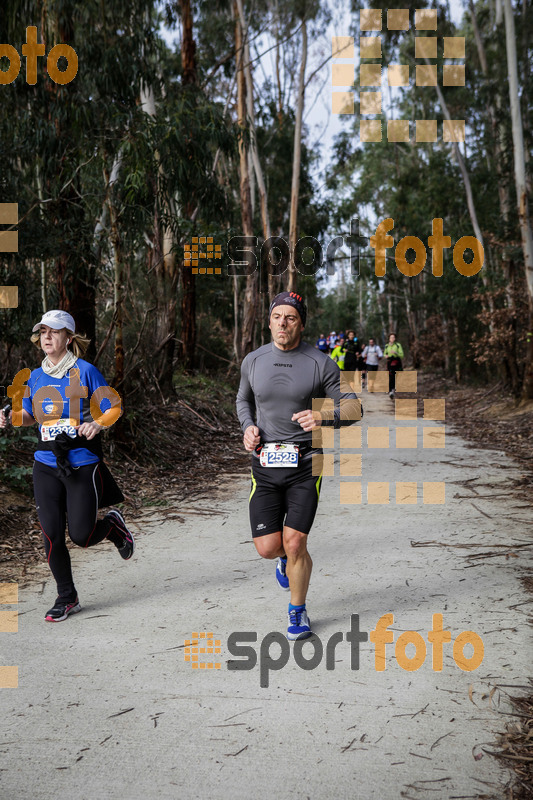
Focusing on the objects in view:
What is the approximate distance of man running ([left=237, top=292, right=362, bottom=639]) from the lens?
14.0ft

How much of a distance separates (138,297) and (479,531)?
7611 mm

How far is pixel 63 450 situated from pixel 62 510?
1.35ft

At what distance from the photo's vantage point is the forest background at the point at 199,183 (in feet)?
34.2

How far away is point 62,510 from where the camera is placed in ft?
15.7

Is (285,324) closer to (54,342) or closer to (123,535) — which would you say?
(54,342)

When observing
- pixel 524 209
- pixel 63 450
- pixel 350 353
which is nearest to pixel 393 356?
pixel 350 353

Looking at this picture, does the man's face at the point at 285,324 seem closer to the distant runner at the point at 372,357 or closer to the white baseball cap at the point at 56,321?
the white baseball cap at the point at 56,321

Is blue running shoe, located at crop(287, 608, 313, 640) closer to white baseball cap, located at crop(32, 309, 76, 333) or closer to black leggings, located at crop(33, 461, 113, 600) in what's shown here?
black leggings, located at crop(33, 461, 113, 600)

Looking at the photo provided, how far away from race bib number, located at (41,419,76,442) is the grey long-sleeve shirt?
1111 mm

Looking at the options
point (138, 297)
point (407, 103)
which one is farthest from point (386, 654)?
point (407, 103)

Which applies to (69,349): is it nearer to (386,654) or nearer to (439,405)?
(386,654)

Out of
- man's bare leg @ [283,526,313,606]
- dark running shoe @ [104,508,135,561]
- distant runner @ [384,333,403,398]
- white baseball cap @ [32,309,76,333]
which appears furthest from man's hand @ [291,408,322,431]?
distant runner @ [384,333,403,398]

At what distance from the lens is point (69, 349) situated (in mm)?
4930

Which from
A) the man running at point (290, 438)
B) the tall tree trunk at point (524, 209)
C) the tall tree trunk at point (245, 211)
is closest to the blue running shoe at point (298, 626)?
the man running at point (290, 438)
